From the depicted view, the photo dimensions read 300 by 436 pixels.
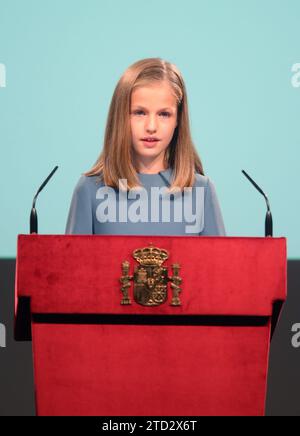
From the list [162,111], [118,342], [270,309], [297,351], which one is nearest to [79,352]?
[118,342]

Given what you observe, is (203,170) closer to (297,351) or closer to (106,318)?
(106,318)

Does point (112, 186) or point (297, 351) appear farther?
point (297, 351)

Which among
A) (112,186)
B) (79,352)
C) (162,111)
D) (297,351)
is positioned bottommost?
(297,351)

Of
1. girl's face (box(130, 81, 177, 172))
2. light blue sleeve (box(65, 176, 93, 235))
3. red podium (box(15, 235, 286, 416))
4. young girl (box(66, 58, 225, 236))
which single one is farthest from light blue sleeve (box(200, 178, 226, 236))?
red podium (box(15, 235, 286, 416))

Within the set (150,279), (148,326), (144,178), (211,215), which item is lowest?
(148,326)

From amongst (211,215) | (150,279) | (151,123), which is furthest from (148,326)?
(151,123)

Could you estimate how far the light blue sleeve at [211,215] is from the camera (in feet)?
10.3

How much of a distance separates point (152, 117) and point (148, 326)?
673 mm

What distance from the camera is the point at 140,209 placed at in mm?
3049

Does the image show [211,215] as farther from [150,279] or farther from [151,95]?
[150,279]

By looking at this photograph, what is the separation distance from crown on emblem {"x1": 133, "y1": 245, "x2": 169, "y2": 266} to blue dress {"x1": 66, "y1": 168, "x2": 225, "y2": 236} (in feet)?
1.12

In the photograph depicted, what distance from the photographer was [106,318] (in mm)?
2705

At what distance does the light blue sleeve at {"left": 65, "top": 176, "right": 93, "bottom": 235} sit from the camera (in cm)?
307

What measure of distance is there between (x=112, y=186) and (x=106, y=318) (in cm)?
52
